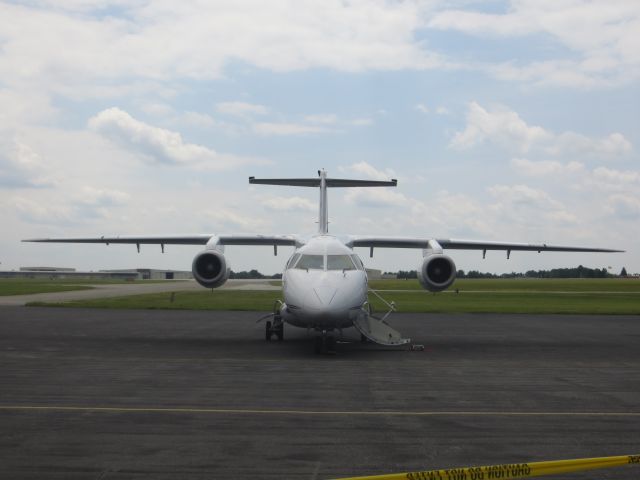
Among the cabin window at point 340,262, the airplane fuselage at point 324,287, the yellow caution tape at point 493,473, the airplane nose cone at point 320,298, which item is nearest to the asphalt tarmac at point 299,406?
the yellow caution tape at point 493,473

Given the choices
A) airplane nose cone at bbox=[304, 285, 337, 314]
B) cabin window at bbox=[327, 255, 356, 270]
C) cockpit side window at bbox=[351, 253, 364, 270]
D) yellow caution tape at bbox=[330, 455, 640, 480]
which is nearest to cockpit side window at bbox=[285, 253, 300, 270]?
cabin window at bbox=[327, 255, 356, 270]

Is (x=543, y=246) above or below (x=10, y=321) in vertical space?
above

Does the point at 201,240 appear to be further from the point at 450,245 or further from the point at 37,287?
the point at 37,287

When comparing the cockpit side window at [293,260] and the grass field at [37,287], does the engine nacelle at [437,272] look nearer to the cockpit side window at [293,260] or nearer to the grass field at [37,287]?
the cockpit side window at [293,260]

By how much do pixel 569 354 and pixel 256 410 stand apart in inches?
392

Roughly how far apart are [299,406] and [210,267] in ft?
33.5

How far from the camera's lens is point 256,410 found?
9.25 meters

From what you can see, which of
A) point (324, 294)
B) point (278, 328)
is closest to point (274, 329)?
point (278, 328)

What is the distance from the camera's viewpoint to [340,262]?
16484 mm

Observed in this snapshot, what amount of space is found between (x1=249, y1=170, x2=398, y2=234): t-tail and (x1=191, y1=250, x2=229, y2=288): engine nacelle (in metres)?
4.02

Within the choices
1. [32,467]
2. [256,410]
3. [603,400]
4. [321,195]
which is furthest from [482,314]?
[32,467]

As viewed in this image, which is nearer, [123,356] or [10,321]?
[123,356]

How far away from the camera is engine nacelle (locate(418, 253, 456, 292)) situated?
1931 centimetres

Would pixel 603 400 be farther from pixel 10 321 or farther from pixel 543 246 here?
pixel 10 321
